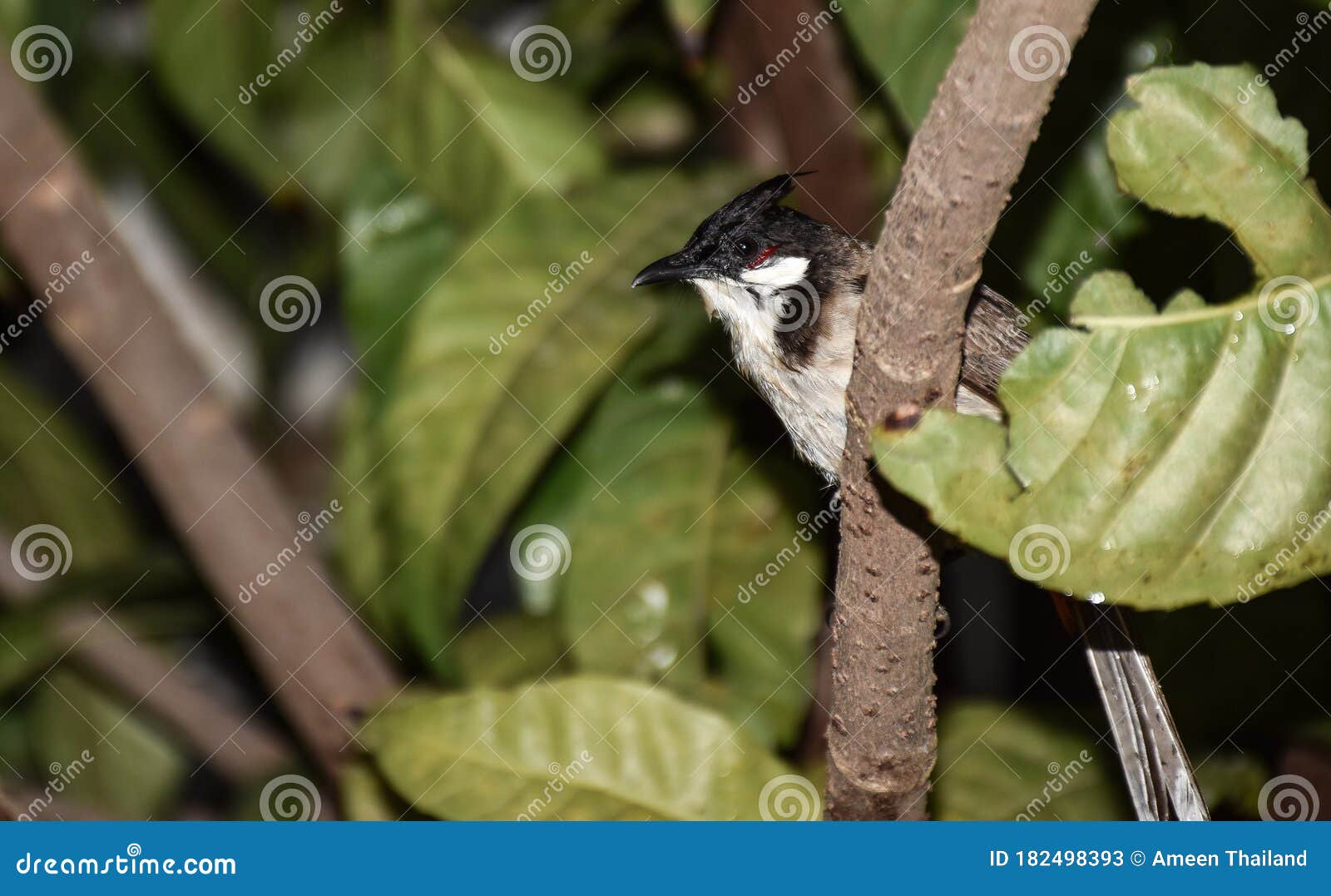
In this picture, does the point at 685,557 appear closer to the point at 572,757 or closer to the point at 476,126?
the point at 572,757

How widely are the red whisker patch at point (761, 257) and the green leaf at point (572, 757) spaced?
783 millimetres

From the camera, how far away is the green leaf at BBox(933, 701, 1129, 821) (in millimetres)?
2049

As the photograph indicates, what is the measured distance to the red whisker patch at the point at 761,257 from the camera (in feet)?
7.10

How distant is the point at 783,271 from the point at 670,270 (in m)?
0.23

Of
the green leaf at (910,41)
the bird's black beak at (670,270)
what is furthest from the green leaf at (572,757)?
the green leaf at (910,41)

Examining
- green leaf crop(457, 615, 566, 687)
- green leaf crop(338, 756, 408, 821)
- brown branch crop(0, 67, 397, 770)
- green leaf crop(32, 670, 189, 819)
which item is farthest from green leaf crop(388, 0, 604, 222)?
green leaf crop(32, 670, 189, 819)

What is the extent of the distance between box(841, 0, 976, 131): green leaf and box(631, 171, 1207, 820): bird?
0.38 meters

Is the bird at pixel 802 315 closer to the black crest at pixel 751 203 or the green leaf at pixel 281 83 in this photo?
the black crest at pixel 751 203

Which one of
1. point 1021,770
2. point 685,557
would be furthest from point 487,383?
point 1021,770

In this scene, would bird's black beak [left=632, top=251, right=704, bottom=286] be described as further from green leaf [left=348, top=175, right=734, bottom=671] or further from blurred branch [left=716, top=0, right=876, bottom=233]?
blurred branch [left=716, top=0, right=876, bottom=233]

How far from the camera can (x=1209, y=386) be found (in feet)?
3.92

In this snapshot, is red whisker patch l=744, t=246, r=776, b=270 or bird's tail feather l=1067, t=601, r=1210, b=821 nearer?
bird's tail feather l=1067, t=601, r=1210, b=821

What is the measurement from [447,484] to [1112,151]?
1.24 m

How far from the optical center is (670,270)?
2.09 meters
